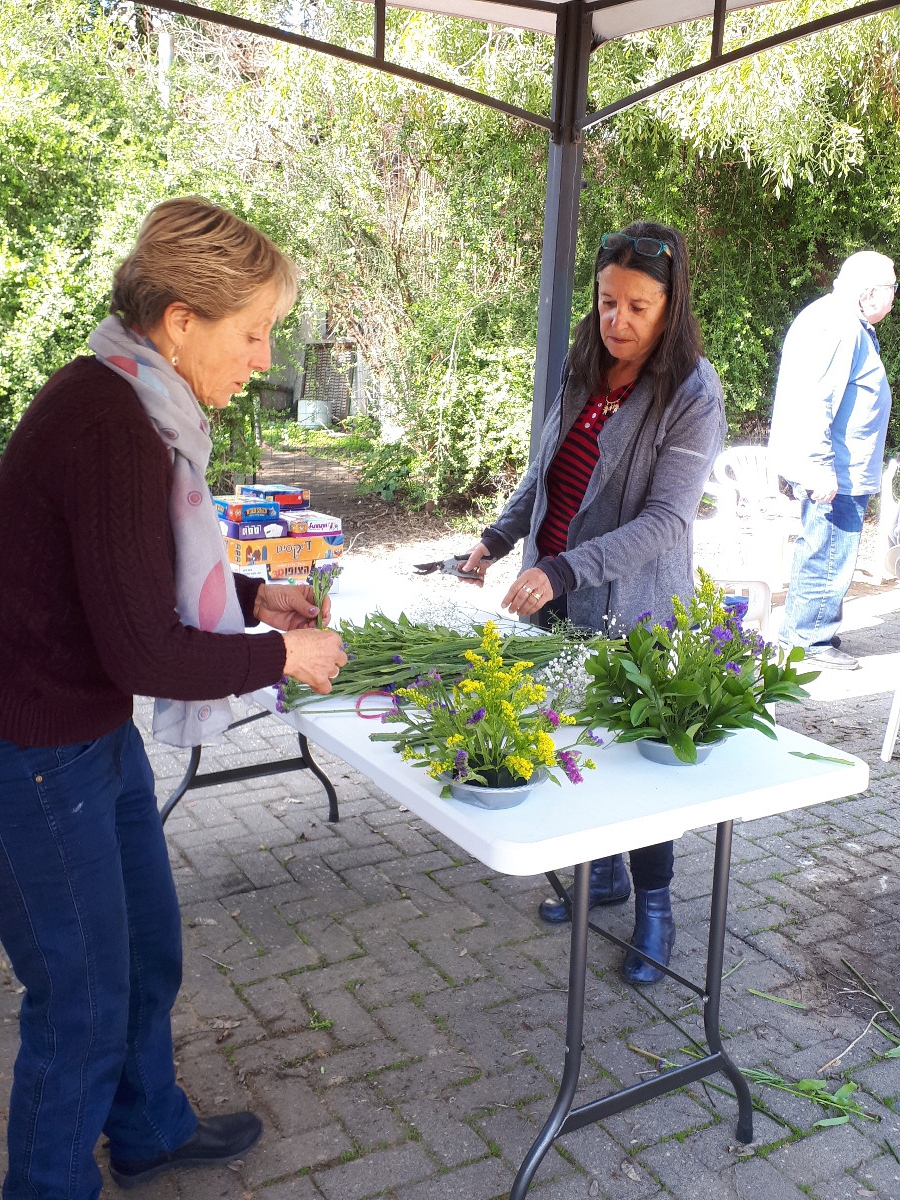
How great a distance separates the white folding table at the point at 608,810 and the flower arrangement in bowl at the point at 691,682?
0.07 meters

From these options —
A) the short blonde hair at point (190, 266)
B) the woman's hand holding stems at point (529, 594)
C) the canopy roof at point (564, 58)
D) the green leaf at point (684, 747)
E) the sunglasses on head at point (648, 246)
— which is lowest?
the green leaf at point (684, 747)

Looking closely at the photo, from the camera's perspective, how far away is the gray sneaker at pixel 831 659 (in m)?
6.06

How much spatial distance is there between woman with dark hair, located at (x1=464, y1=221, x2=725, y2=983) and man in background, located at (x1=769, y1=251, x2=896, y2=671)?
2.92 meters

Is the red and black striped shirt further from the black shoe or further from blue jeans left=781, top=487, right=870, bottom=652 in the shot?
blue jeans left=781, top=487, right=870, bottom=652

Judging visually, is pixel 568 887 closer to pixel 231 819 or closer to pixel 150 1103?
pixel 231 819

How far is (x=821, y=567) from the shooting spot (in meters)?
5.92

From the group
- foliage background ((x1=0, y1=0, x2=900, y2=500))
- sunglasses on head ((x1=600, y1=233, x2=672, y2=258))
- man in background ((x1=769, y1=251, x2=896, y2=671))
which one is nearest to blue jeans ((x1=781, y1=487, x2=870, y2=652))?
man in background ((x1=769, y1=251, x2=896, y2=671))

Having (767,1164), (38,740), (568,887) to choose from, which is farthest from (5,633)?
(568,887)

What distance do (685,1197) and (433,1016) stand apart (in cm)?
81

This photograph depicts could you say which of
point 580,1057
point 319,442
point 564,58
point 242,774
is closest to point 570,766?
point 580,1057

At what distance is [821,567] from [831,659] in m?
0.56

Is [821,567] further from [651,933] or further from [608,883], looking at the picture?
[651,933]

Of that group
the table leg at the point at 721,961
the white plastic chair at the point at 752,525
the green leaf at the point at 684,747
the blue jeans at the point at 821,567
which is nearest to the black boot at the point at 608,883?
the table leg at the point at 721,961

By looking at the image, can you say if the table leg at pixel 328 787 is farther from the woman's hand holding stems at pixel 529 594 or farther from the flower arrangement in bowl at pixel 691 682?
the flower arrangement in bowl at pixel 691 682
